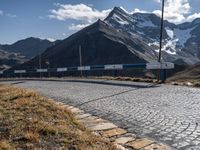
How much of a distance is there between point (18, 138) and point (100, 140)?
1.51 meters

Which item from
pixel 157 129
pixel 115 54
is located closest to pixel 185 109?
pixel 157 129

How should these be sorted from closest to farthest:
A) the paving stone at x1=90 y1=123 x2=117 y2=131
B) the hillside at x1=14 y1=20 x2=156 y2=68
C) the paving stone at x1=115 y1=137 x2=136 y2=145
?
1. the paving stone at x1=115 y1=137 x2=136 y2=145
2. the paving stone at x1=90 y1=123 x2=117 y2=131
3. the hillside at x1=14 y1=20 x2=156 y2=68

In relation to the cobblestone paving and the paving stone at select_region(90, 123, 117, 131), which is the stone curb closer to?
the paving stone at select_region(90, 123, 117, 131)

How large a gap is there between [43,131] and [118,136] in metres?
1.61

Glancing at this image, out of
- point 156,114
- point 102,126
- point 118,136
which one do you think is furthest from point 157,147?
point 156,114

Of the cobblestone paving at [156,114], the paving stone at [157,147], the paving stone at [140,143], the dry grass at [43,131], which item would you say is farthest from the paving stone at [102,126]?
the paving stone at [157,147]

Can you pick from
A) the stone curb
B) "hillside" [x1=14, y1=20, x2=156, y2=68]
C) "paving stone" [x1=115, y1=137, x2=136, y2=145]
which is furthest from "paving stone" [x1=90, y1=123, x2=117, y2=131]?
"hillside" [x1=14, y1=20, x2=156, y2=68]

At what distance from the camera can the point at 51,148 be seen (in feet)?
20.4

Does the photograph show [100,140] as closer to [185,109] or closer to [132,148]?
[132,148]

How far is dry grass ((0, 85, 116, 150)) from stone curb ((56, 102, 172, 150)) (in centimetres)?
35

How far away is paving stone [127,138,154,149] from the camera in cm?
695

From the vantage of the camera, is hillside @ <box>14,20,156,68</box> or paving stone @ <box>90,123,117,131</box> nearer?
paving stone @ <box>90,123,117,131</box>

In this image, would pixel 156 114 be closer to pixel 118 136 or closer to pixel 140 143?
pixel 118 136

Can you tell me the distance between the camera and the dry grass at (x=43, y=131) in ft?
20.9
